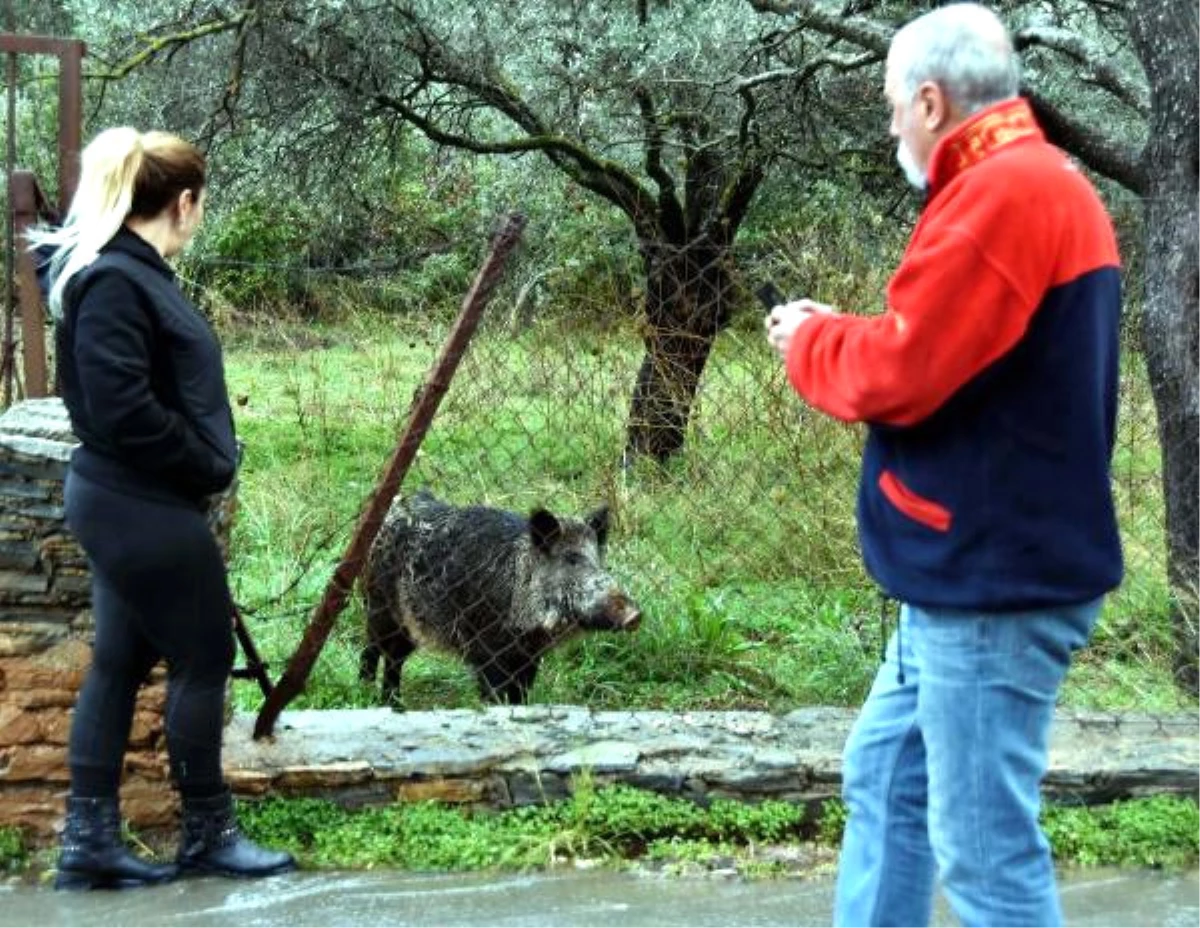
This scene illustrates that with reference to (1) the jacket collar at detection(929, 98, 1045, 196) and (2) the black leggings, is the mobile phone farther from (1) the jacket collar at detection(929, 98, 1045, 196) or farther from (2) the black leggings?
(2) the black leggings

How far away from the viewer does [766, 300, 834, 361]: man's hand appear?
3043 millimetres

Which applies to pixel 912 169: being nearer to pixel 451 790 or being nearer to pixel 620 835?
pixel 620 835

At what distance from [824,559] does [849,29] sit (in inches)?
92.2

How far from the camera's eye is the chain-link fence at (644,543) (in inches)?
248

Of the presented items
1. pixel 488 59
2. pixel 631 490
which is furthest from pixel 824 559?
pixel 488 59

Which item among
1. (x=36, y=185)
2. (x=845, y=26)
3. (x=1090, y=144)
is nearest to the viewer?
(x=36, y=185)

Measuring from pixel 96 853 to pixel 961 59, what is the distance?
10.4 ft

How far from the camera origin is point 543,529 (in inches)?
251

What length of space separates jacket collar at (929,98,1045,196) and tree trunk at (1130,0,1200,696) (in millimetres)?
3123

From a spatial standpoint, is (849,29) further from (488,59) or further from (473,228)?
(473,228)

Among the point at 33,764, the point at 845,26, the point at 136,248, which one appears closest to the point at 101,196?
the point at 136,248

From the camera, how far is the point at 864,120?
1051cm

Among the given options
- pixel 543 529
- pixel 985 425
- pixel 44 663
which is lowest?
pixel 44 663

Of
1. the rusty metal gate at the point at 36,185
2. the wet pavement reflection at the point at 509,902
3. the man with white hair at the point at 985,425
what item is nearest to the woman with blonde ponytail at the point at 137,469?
the wet pavement reflection at the point at 509,902
